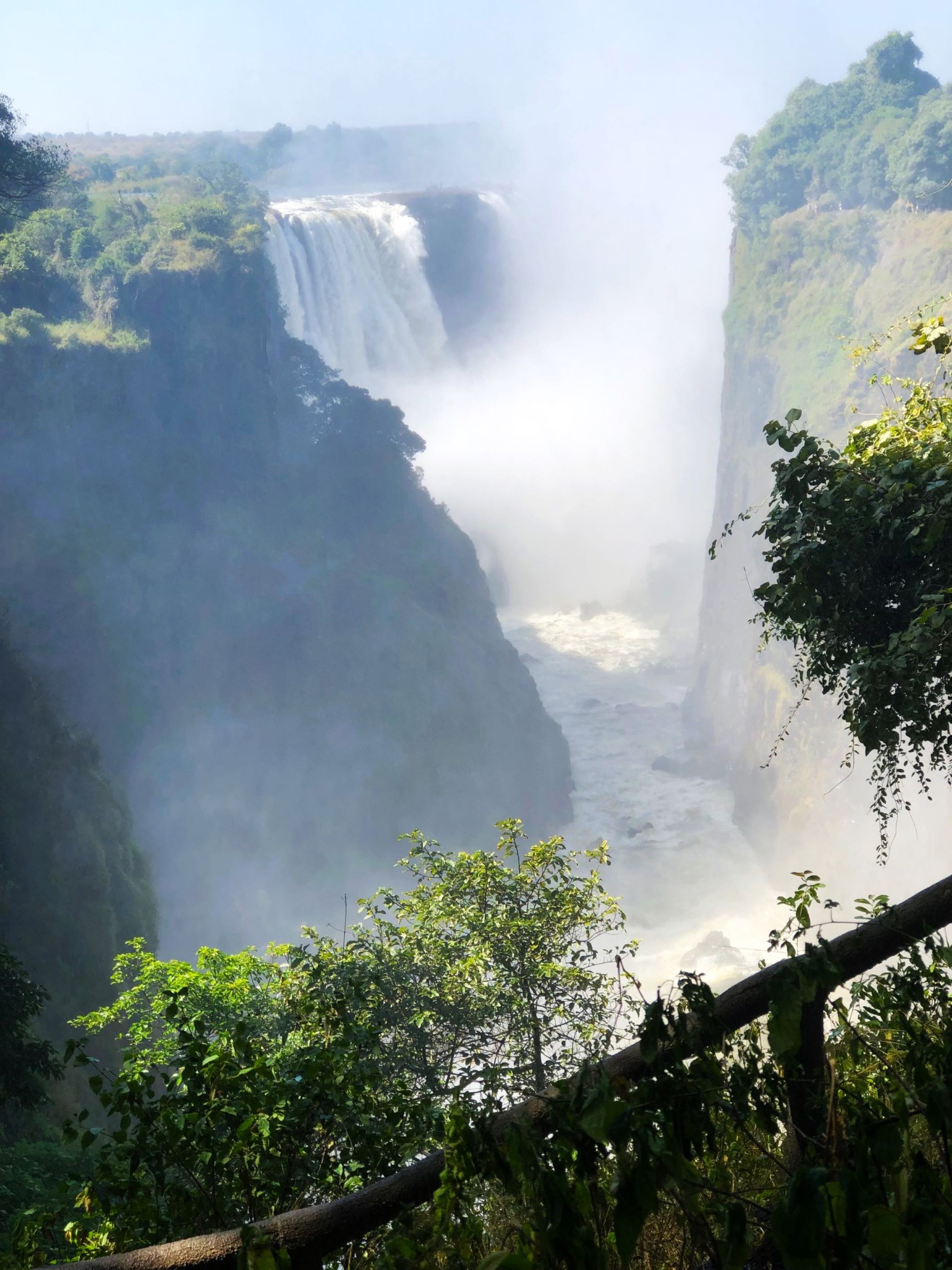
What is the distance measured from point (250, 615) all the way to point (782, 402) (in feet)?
78.5

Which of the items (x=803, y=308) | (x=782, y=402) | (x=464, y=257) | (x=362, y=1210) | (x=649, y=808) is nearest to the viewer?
(x=362, y=1210)

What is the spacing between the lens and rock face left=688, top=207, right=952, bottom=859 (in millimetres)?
32531

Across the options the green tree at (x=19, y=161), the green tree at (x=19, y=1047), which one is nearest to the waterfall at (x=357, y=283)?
the green tree at (x=19, y=161)

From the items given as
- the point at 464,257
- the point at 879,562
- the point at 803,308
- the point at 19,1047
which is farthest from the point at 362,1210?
the point at 464,257

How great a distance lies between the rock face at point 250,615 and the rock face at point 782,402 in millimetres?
7870

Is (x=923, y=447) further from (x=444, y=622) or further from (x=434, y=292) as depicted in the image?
(x=434, y=292)

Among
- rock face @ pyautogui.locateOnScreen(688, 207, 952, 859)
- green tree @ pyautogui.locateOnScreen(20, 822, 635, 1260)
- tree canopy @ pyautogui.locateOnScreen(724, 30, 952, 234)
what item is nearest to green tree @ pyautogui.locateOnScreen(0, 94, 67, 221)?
green tree @ pyautogui.locateOnScreen(20, 822, 635, 1260)

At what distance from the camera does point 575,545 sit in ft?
204

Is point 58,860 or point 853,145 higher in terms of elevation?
point 853,145

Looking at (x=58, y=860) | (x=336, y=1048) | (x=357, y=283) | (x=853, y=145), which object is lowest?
(x=336, y=1048)

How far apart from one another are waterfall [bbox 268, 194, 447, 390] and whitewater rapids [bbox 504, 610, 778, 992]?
1759 cm

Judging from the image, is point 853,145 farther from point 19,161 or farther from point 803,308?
point 19,161

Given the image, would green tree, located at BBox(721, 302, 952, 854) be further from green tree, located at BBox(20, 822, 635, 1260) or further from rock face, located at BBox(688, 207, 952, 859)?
rock face, located at BBox(688, 207, 952, 859)

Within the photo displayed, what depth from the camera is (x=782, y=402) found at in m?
38.6
